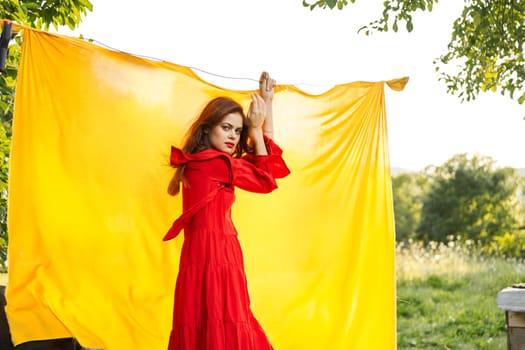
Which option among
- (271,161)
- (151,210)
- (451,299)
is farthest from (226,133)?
(451,299)

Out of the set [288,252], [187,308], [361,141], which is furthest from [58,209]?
[361,141]

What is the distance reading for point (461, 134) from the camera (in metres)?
15.6

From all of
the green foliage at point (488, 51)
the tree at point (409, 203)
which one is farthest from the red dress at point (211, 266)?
the tree at point (409, 203)

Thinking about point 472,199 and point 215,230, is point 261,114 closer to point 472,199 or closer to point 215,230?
point 215,230

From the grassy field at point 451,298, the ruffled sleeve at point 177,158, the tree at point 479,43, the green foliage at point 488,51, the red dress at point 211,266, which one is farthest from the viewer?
the grassy field at point 451,298

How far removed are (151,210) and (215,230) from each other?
646 mm

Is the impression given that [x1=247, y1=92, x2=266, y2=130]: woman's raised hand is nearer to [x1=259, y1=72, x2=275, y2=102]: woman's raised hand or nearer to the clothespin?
[x1=259, y1=72, x2=275, y2=102]: woman's raised hand

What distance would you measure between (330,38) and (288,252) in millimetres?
6621

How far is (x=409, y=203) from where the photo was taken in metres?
17.0

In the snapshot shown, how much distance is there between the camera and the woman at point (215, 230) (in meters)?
2.98

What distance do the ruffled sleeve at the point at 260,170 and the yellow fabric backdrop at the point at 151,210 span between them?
0.52 m

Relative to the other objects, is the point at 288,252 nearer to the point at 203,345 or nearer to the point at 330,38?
the point at 203,345

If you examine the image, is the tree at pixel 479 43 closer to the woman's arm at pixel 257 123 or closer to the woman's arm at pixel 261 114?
the woman's arm at pixel 261 114

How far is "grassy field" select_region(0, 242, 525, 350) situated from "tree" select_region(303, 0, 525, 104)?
2.48 m
